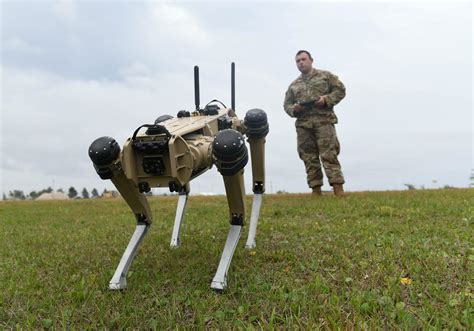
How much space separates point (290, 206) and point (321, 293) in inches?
189

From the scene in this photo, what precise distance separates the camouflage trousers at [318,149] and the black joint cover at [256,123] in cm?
530

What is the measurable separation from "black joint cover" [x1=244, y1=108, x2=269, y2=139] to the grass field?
1.26 meters

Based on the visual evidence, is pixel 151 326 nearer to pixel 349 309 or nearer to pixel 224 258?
pixel 224 258

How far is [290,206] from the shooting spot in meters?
8.10

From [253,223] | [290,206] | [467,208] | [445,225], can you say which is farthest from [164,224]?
[467,208]

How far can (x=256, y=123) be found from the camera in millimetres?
4316

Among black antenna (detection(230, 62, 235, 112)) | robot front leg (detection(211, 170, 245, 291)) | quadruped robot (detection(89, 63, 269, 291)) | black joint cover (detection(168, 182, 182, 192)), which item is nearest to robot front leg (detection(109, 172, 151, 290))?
quadruped robot (detection(89, 63, 269, 291))

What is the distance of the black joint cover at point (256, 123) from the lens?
14.1 ft

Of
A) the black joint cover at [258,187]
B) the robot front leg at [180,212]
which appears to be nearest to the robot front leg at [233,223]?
the black joint cover at [258,187]

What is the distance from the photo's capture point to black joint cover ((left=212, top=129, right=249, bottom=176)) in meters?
3.06

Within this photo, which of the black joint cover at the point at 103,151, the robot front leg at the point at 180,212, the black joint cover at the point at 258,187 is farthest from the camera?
the robot front leg at the point at 180,212

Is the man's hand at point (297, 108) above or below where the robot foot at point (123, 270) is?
above

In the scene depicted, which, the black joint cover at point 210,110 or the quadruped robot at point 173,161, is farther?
the black joint cover at point 210,110

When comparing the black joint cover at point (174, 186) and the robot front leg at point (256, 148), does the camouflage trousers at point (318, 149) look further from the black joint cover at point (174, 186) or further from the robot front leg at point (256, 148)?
the black joint cover at point (174, 186)
